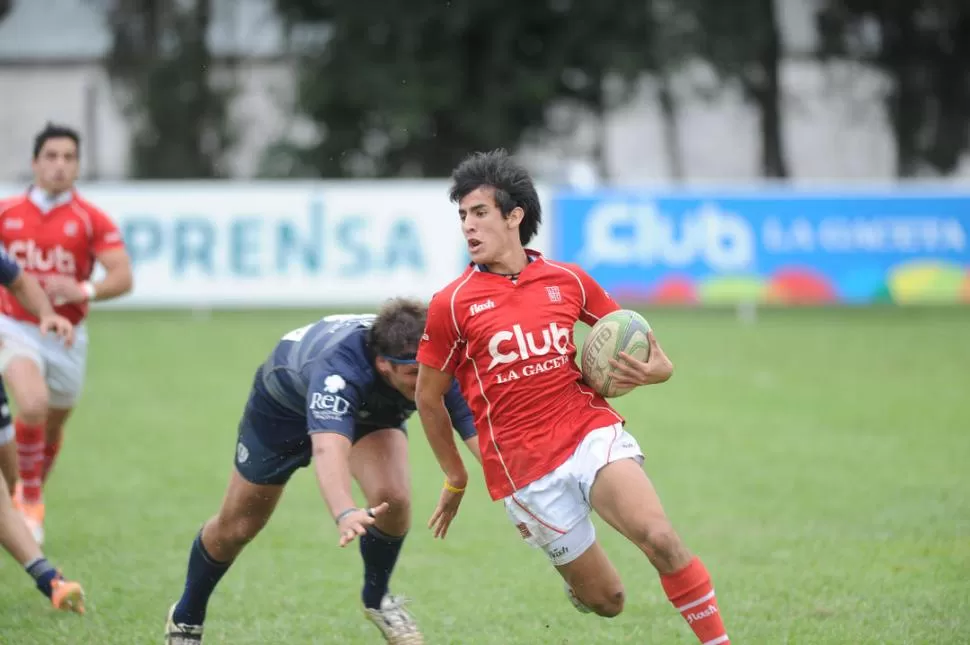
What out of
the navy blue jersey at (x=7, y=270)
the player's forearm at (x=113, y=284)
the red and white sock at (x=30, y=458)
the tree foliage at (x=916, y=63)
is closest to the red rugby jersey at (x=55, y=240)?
the player's forearm at (x=113, y=284)

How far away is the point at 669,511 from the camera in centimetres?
884

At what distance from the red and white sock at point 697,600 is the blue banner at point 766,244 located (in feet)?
46.8

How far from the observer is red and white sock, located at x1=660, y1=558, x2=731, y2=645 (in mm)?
4922

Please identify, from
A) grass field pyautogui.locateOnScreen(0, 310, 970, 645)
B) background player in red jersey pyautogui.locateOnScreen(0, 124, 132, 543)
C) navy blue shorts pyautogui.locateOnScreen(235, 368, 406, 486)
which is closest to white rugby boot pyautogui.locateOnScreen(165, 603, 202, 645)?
grass field pyautogui.locateOnScreen(0, 310, 970, 645)

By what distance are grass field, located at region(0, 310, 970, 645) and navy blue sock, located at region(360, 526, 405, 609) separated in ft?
0.66

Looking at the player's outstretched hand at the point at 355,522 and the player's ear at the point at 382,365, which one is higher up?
the player's ear at the point at 382,365

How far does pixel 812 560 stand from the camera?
7.46m

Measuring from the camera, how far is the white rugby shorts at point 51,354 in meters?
8.13

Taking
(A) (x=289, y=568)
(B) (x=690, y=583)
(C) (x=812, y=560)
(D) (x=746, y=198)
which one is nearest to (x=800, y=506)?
(C) (x=812, y=560)

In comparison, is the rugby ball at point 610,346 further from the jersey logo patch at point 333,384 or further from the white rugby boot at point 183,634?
the white rugby boot at point 183,634

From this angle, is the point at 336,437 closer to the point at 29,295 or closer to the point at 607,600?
the point at 607,600

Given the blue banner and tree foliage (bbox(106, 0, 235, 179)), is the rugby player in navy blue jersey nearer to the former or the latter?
the blue banner

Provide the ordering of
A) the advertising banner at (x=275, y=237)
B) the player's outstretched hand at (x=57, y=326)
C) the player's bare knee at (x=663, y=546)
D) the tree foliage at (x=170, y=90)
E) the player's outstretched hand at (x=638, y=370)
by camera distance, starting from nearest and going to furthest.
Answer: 1. the player's bare knee at (x=663, y=546)
2. the player's outstretched hand at (x=638, y=370)
3. the player's outstretched hand at (x=57, y=326)
4. the advertising banner at (x=275, y=237)
5. the tree foliage at (x=170, y=90)

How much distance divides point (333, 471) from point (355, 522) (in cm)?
31
